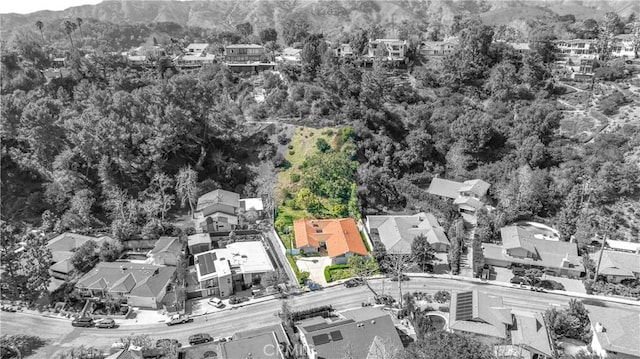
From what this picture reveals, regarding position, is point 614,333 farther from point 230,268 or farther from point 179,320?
point 179,320

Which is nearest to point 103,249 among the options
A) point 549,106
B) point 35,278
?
point 35,278

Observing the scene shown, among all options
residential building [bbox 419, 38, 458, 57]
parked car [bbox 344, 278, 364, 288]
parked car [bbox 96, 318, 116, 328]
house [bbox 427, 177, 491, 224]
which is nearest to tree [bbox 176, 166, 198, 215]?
parked car [bbox 96, 318, 116, 328]

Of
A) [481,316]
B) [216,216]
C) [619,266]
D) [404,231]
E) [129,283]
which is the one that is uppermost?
[216,216]

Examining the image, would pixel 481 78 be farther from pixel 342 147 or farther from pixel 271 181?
pixel 271 181

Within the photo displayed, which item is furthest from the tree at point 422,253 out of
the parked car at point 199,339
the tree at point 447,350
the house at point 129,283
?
the house at point 129,283

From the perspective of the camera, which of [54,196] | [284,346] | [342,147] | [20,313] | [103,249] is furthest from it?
[342,147]

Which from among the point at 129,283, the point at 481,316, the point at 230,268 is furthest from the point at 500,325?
the point at 129,283
